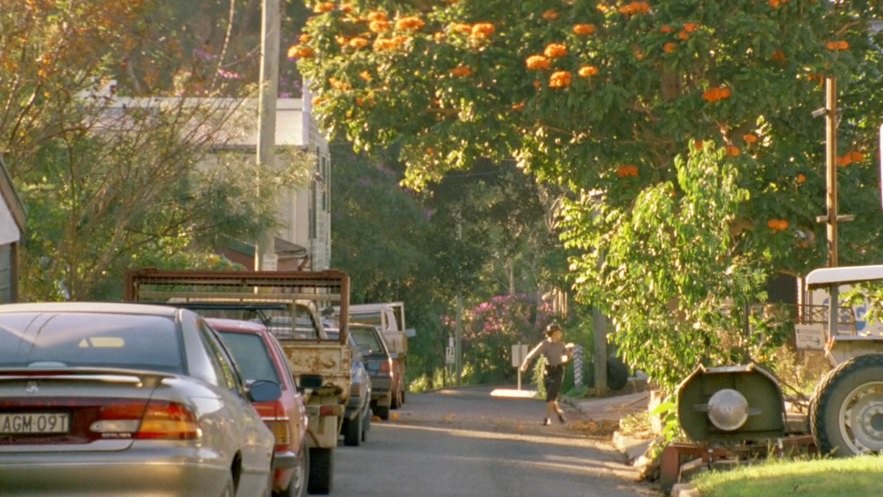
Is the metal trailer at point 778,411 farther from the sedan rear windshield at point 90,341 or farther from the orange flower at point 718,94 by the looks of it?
the sedan rear windshield at point 90,341

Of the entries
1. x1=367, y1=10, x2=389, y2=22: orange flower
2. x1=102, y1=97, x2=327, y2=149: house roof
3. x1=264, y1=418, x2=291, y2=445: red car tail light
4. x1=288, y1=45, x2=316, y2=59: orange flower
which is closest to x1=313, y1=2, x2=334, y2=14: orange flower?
x1=288, y1=45, x2=316, y2=59: orange flower

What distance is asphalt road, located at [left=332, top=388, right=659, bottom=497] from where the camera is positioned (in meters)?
16.9

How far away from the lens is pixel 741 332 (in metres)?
19.4

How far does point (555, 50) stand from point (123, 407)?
14758mm

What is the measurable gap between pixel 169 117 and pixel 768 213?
8.06 m

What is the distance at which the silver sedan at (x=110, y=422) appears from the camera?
840cm

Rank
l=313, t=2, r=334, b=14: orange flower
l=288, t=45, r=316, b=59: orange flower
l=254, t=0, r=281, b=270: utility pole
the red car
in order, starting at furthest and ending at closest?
l=254, t=0, r=281, b=270: utility pole, l=313, t=2, r=334, b=14: orange flower, l=288, t=45, r=316, b=59: orange flower, the red car

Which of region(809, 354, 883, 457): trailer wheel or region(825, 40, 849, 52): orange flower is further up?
region(825, 40, 849, 52): orange flower

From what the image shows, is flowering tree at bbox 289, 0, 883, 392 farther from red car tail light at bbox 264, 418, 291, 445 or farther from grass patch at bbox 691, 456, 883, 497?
red car tail light at bbox 264, 418, 291, 445

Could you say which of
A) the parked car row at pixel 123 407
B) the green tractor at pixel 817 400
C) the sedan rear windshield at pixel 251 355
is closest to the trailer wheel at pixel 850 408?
the green tractor at pixel 817 400

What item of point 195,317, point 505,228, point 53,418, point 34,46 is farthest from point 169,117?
point 505,228

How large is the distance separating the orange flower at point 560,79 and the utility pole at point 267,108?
7.37m

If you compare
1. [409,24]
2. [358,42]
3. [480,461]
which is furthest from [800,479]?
[358,42]

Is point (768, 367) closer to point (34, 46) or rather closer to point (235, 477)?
point (34, 46)
